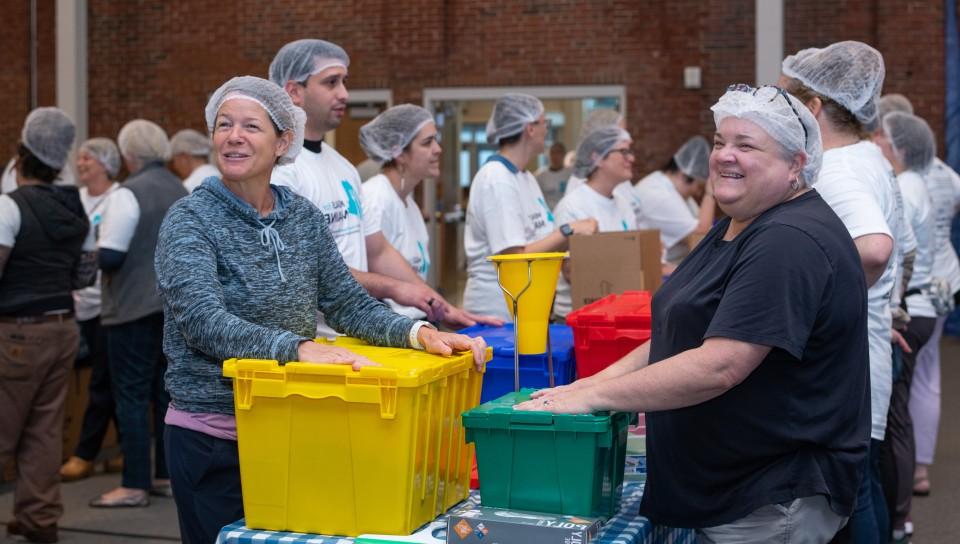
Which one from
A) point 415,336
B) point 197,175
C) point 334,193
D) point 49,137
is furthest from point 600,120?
point 415,336

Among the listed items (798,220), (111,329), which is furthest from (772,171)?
(111,329)

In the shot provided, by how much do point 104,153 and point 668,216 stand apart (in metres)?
3.23

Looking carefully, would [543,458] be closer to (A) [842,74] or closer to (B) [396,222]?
(A) [842,74]

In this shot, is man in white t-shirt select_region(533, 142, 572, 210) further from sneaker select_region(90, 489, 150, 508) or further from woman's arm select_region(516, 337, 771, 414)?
woman's arm select_region(516, 337, 771, 414)

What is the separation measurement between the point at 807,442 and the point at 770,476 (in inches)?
3.6

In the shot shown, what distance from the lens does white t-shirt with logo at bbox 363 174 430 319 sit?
13.6 feet

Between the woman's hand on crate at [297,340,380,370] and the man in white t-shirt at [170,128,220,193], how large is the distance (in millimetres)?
4757

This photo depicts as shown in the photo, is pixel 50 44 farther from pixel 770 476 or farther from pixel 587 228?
pixel 770 476

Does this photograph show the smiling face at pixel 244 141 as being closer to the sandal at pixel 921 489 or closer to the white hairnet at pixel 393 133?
the white hairnet at pixel 393 133

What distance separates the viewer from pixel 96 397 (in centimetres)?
554

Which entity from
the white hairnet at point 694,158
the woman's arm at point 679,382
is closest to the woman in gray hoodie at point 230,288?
the woman's arm at point 679,382

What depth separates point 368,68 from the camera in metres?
11.1

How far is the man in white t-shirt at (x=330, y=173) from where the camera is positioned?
3162 mm

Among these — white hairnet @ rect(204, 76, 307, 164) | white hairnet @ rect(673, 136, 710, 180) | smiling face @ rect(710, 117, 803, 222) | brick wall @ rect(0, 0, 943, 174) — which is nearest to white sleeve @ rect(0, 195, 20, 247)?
white hairnet @ rect(204, 76, 307, 164)
